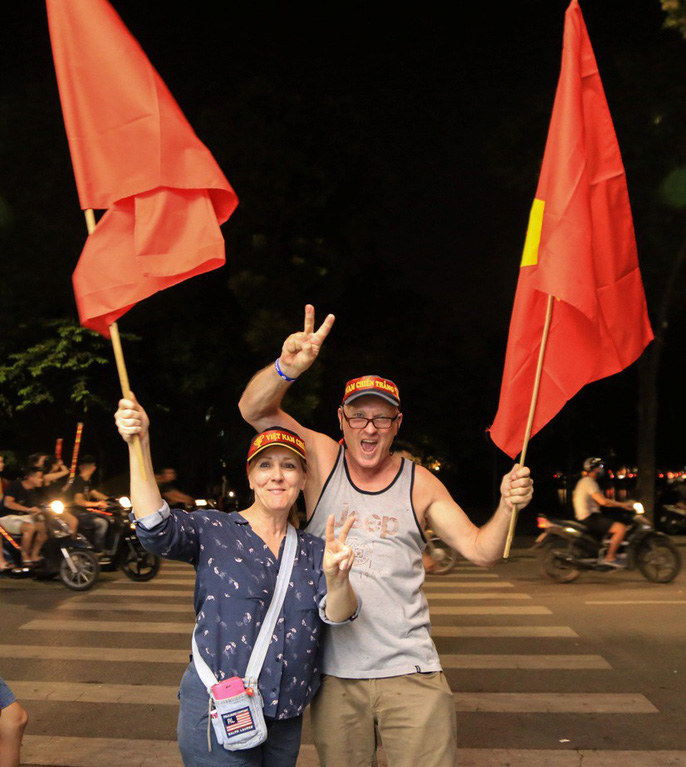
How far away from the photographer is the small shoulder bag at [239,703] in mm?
2922

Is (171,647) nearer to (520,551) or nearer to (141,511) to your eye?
(141,511)

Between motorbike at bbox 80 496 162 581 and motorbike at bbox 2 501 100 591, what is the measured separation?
752 millimetres

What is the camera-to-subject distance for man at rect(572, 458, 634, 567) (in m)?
12.6

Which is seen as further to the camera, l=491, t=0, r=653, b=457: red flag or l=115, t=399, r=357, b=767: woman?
l=491, t=0, r=653, b=457: red flag

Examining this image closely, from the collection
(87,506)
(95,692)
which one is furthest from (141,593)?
(95,692)

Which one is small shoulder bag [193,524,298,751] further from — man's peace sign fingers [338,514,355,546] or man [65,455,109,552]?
man [65,455,109,552]

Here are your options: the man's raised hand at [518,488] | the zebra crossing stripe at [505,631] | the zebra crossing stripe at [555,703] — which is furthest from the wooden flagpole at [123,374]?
the zebra crossing stripe at [505,631]

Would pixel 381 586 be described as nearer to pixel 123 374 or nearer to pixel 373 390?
pixel 373 390

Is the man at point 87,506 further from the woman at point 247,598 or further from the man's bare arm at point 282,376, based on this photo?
the woman at point 247,598

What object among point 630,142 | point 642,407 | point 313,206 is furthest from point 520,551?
point 313,206

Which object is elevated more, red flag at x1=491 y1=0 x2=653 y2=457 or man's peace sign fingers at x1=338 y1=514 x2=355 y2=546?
red flag at x1=491 y1=0 x2=653 y2=457

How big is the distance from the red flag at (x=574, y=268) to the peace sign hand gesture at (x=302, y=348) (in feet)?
2.87

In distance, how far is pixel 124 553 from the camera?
13.4 meters

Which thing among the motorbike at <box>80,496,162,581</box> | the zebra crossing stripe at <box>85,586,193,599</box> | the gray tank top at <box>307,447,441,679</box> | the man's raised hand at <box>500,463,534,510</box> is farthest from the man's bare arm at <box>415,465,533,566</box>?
the motorbike at <box>80,496,162,581</box>
